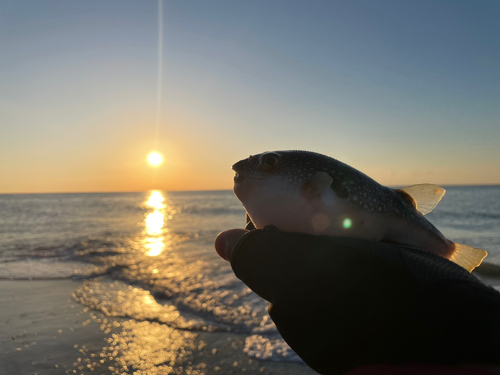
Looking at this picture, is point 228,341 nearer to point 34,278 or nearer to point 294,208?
point 294,208

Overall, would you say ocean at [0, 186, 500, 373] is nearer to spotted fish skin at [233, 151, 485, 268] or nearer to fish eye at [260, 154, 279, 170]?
spotted fish skin at [233, 151, 485, 268]

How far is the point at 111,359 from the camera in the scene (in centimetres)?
459

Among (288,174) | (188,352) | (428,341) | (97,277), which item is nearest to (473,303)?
(428,341)

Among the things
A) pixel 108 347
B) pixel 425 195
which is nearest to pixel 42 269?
pixel 108 347

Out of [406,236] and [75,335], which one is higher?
[406,236]

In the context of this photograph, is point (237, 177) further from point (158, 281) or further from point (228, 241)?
point (158, 281)

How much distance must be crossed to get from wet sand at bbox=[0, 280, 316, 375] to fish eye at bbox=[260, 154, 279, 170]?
351 cm

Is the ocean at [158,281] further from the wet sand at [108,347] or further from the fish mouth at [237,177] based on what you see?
the fish mouth at [237,177]

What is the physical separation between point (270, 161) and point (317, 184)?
352mm

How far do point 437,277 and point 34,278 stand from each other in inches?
419

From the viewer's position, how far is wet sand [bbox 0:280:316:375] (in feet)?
14.3

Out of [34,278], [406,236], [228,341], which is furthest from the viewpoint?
[34,278]

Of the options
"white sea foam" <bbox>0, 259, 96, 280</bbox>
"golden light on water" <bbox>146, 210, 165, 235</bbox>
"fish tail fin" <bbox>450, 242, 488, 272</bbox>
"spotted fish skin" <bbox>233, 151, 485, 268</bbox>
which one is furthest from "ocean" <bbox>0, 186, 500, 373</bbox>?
"golden light on water" <bbox>146, 210, 165, 235</bbox>

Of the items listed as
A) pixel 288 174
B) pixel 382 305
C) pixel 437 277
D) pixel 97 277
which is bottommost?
pixel 97 277
